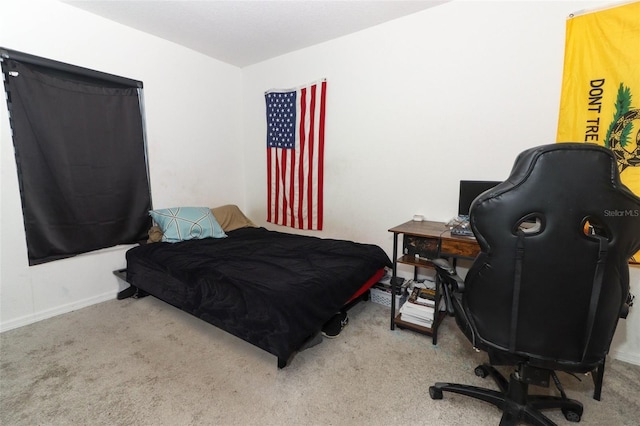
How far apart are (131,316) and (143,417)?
124cm

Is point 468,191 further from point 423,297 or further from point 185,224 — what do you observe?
point 185,224

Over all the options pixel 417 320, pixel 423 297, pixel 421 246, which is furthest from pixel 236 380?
pixel 421 246

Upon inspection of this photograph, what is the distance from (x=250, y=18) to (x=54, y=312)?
3.09 metres

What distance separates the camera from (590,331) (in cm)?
106

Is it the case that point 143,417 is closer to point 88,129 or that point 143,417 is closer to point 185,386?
point 185,386

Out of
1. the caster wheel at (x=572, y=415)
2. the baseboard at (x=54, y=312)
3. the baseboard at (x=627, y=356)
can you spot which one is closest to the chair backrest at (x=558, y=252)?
the caster wheel at (x=572, y=415)

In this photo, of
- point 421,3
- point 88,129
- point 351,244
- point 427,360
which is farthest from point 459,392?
point 88,129

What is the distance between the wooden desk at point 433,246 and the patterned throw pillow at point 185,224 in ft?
6.35

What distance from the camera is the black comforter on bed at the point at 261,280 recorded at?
1.70m

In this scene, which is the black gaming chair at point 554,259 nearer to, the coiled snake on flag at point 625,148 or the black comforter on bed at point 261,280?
the black comforter on bed at point 261,280

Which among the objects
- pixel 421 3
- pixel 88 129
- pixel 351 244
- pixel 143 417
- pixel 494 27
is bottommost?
pixel 143 417

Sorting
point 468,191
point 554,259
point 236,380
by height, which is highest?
point 468,191

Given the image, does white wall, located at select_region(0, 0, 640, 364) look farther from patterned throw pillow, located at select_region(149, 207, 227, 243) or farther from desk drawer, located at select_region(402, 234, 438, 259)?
desk drawer, located at select_region(402, 234, 438, 259)

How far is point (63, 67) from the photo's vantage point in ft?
7.73
